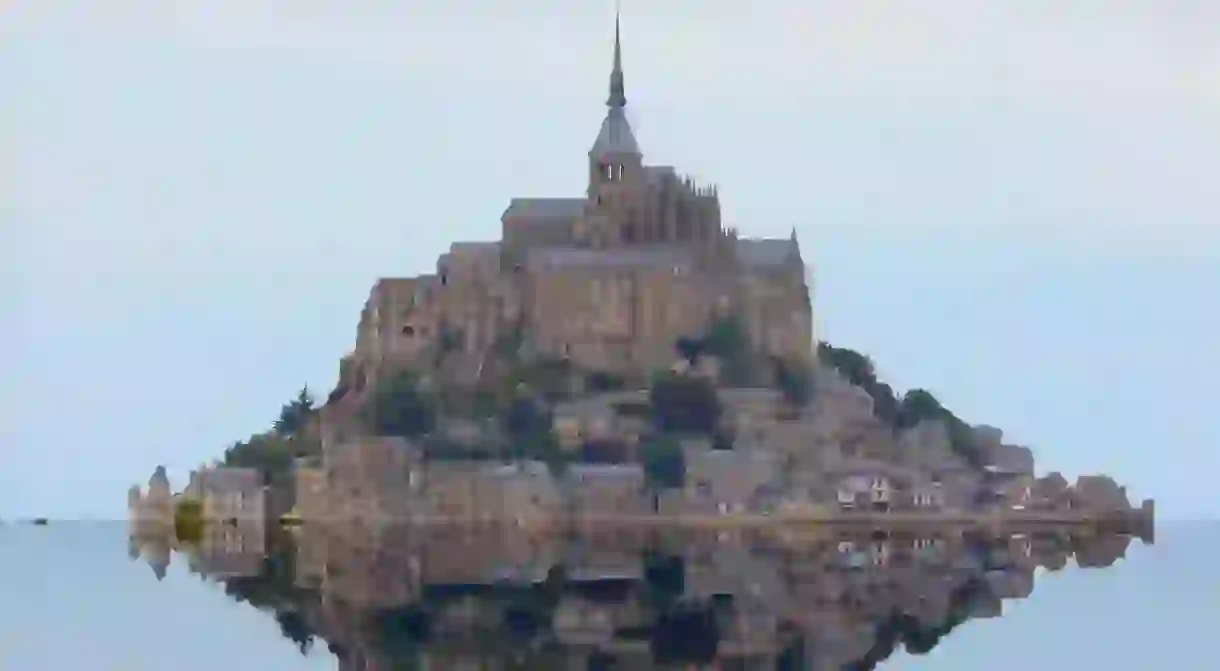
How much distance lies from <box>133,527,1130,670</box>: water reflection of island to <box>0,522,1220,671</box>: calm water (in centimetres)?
9

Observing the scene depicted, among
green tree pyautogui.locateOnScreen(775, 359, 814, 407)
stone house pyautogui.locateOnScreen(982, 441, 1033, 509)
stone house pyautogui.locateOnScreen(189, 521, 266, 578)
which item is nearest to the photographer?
stone house pyautogui.locateOnScreen(189, 521, 266, 578)

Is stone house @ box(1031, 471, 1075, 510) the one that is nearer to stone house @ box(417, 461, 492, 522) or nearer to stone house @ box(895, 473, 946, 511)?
stone house @ box(895, 473, 946, 511)

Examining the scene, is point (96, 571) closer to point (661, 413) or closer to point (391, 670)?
point (661, 413)

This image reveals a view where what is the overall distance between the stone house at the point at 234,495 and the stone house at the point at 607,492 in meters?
8.84

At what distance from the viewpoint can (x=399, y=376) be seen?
95.8 m

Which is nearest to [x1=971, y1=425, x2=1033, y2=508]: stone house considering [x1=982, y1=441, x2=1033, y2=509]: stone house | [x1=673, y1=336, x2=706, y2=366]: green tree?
[x1=982, y1=441, x2=1033, y2=509]: stone house

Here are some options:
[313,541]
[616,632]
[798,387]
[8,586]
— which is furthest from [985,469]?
[616,632]

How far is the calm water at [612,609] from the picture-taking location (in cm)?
4694

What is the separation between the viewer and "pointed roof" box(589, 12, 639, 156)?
10531cm

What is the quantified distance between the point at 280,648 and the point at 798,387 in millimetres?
48508

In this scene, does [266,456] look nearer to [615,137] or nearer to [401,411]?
[401,411]

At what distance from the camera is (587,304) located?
96250mm

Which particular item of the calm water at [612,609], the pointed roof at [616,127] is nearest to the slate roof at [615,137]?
the pointed roof at [616,127]

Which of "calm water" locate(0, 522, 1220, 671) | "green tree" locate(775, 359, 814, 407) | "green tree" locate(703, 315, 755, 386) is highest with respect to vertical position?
"green tree" locate(703, 315, 755, 386)
